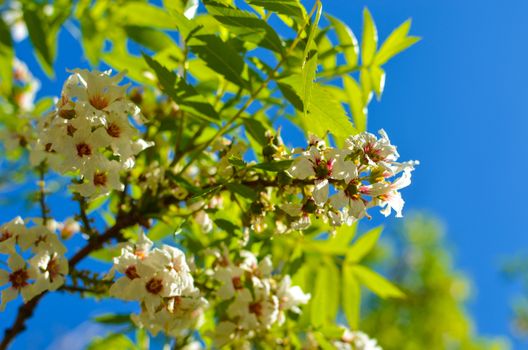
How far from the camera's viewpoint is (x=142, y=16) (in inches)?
103

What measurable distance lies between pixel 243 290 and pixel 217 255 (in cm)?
17

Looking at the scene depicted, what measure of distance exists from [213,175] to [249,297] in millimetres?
441

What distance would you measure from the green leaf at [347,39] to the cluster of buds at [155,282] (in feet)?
3.46

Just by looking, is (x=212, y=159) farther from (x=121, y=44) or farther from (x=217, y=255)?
(x=121, y=44)

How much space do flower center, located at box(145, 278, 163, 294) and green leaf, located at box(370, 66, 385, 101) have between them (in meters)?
1.06

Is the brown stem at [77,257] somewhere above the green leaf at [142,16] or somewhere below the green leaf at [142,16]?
below

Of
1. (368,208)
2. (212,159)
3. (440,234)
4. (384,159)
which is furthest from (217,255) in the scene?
(440,234)

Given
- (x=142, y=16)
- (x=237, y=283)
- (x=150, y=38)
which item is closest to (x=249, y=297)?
(x=237, y=283)

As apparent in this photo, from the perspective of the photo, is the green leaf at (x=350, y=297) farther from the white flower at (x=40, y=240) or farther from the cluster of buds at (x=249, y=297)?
the white flower at (x=40, y=240)

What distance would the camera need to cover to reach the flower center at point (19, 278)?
182 centimetres

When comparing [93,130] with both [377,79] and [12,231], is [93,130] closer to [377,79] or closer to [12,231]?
[12,231]

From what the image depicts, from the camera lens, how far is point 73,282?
1.98 m

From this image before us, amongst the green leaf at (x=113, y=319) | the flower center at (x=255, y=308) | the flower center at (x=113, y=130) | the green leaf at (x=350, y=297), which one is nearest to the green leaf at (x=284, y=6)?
the flower center at (x=113, y=130)

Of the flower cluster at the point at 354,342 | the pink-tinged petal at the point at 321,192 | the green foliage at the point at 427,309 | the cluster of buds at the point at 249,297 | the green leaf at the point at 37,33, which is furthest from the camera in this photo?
the green foliage at the point at 427,309
